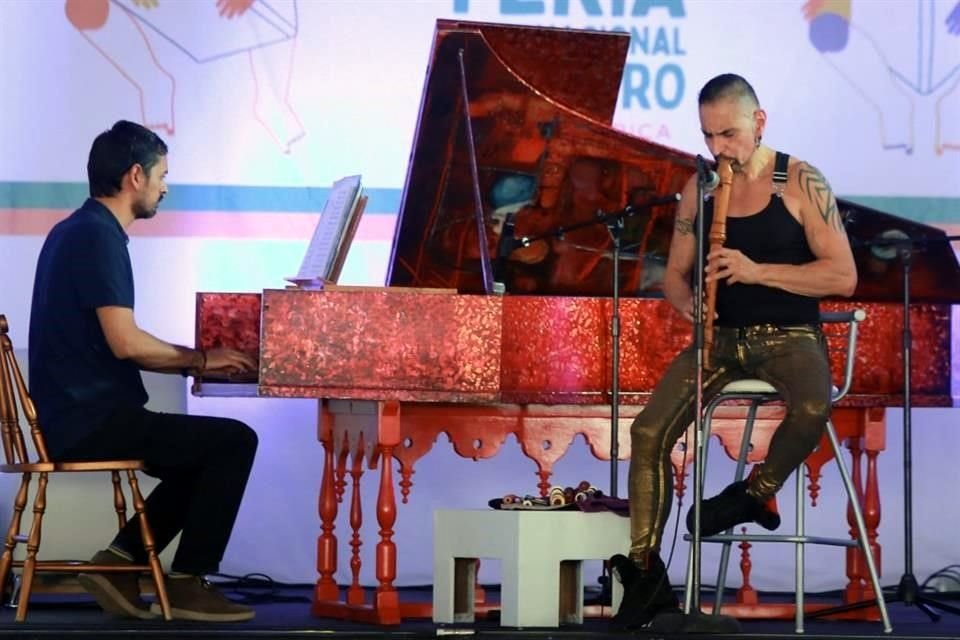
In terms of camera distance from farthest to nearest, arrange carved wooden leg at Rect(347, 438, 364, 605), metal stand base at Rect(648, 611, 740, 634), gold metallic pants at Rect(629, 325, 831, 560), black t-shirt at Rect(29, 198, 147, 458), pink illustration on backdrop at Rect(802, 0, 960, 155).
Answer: pink illustration on backdrop at Rect(802, 0, 960, 155) → carved wooden leg at Rect(347, 438, 364, 605) → black t-shirt at Rect(29, 198, 147, 458) → gold metallic pants at Rect(629, 325, 831, 560) → metal stand base at Rect(648, 611, 740, 634)

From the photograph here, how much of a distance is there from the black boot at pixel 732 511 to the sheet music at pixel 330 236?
1.20 meters

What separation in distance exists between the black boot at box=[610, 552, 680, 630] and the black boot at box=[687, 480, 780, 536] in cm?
14

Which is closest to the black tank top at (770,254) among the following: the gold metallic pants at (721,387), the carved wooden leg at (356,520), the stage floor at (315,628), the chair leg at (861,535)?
the gold metallic pants at (721,387)

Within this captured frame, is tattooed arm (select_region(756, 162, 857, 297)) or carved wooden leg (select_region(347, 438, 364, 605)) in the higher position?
tattooed arm (select_region(756, 162, 857, 297))

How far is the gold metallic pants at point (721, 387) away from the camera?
12.8ft

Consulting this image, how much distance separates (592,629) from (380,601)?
2.17 ft

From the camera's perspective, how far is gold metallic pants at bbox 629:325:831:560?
3.89 metres

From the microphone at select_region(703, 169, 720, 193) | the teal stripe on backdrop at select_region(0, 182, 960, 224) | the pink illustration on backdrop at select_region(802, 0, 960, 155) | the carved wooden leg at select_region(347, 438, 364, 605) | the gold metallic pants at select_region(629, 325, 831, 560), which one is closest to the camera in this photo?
the microphone at select_region(703, 169, 720, 193)

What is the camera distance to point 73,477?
16.0 ft

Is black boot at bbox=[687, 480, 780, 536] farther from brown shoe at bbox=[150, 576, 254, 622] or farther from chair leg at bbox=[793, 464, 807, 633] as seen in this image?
brown shoe at bbox=[150, 576, 254, 622]

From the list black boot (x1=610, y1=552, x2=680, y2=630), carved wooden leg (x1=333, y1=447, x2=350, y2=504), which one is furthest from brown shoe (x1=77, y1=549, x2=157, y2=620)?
black boot (x1=610, y1=552, x2=680, y2=630)

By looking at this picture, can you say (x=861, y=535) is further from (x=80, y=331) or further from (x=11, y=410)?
(x=11, y=410)

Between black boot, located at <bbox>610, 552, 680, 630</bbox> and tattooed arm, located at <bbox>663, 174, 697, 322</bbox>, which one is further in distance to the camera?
tattooed arm, located at <bbox>663, 174, 697, 322</bbox>

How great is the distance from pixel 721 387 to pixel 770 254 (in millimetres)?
356
